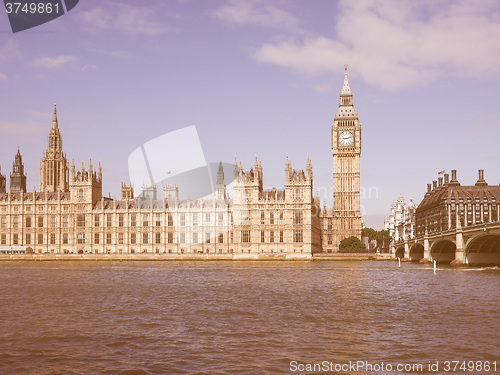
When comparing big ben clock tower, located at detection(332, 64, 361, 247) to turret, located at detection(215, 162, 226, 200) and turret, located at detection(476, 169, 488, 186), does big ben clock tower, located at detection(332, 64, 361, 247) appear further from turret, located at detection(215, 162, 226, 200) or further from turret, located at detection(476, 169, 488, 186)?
turret, located at detection(476, 169, 488, 186)

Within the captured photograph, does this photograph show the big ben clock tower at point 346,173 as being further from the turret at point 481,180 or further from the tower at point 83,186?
the tower at point 83,186

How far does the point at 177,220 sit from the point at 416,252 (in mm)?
57718

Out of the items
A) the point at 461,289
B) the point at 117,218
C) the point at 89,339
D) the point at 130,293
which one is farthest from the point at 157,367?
the point at 117,218

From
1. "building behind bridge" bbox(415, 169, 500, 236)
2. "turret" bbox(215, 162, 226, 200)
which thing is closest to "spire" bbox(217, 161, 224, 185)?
"turret" bbox(215, 162, 226, 200)

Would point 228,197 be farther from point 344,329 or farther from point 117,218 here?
point 344,329

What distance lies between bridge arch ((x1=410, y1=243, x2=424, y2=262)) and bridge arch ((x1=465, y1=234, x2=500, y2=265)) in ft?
105

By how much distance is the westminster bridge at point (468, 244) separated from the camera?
8314 centimetres

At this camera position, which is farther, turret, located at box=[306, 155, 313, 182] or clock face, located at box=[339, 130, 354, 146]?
clock face, located at box=[339, 130, 354, 146]

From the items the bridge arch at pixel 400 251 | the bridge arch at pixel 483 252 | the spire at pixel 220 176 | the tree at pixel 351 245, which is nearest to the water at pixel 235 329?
the bridge arch at pixel 483 252

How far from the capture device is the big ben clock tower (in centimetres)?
16450

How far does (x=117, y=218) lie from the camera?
14875cm

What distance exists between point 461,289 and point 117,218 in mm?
110754

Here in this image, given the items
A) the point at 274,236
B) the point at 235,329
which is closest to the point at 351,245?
the point at 274,236

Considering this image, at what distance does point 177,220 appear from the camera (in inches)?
5733
